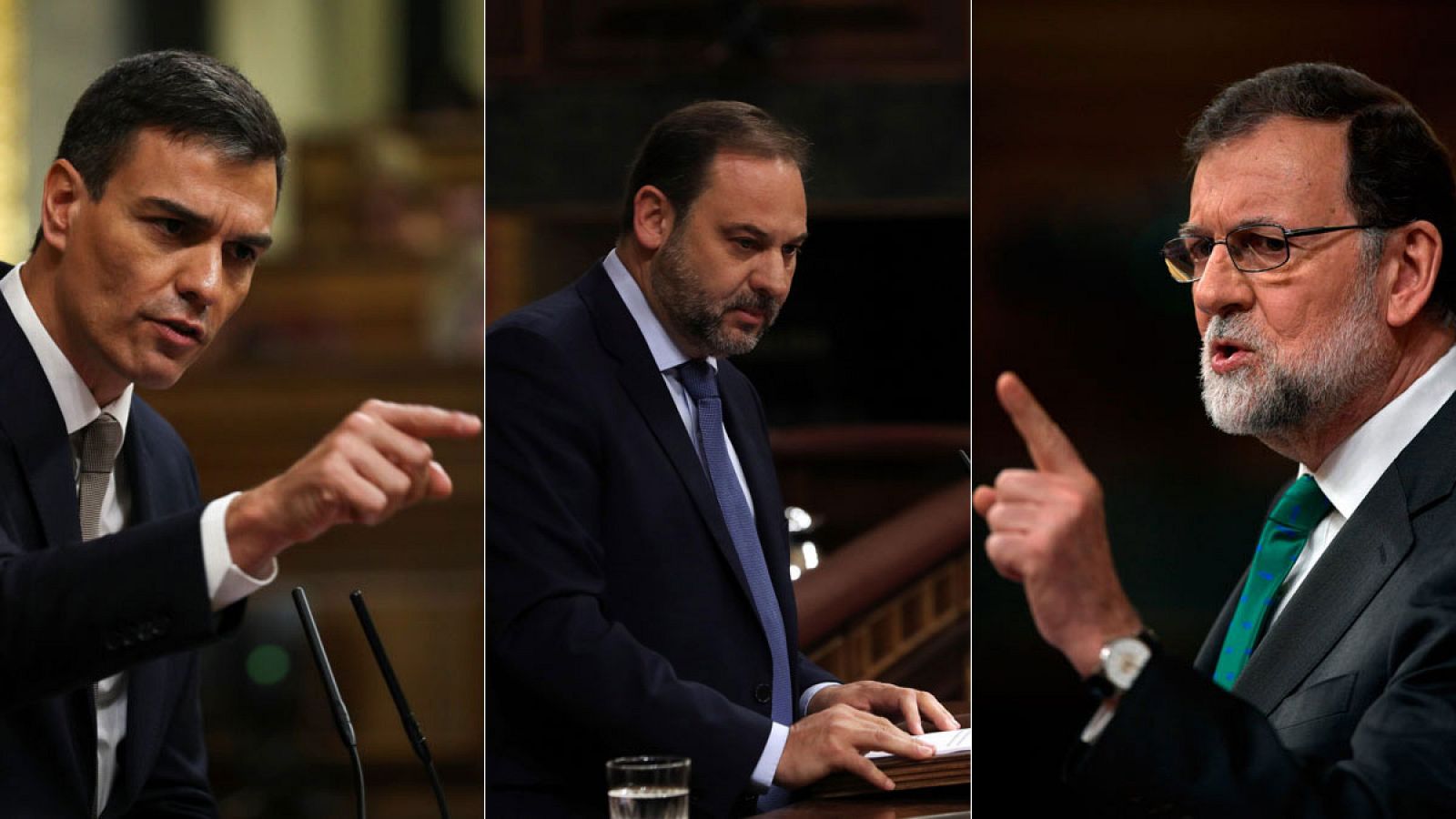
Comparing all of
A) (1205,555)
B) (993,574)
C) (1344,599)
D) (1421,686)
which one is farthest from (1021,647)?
(1421,686)

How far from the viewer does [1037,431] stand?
1.77 m

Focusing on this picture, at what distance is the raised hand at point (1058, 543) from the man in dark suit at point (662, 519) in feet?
2.14

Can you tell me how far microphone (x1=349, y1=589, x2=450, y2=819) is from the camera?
236 cm

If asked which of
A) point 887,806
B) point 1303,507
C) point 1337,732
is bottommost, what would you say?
Result: point 887,806

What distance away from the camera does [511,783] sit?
2.46 metres

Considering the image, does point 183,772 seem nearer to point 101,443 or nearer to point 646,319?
point 101,443

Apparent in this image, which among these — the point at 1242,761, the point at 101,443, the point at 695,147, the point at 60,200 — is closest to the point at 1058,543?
the point at 1242,761

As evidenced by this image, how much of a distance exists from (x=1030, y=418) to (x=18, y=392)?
4.76 feet

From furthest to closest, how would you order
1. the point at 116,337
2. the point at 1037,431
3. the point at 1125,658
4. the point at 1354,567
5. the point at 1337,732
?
the point at 116,337, the point at 1354,567, the point at 1337,732, the point at 1125,658, the point at 1037,431

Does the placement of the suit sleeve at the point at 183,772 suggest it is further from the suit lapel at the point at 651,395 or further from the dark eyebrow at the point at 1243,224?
the dark eyebrow at the point at 1243,224

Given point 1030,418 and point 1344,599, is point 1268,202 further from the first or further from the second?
point 1030,418

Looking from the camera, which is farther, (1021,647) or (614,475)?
(1021,647)

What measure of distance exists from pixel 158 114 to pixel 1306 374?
174 centimetres

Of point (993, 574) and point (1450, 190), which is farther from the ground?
point (1450, 190)
